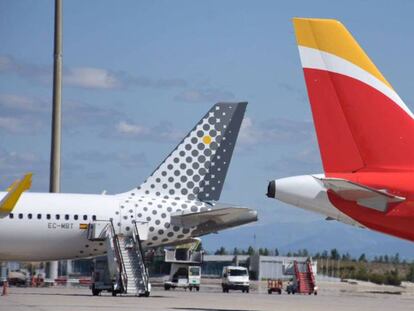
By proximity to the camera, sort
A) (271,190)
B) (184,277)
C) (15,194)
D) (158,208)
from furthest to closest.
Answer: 1. (184,277)
2. (158,208)
3. (15,194)
4. (271,190)

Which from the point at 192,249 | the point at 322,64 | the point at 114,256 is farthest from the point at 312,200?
the point at 192,249

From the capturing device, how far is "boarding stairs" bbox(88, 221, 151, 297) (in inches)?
1986

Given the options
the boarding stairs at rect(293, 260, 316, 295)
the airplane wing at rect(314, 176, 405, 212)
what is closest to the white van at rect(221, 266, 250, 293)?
the boarding stairs at rect(293, 260, 316, 295)

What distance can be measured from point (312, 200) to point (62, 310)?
368 inches

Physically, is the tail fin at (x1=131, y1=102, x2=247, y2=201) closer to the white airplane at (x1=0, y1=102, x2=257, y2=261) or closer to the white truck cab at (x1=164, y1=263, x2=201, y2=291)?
the white airplane at (x1=0, y1=102, x2=257, y2=261)

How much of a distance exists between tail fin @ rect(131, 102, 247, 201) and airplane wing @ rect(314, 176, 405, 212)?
28.7m

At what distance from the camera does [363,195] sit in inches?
1037

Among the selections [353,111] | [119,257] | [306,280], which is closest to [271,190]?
[353,111]

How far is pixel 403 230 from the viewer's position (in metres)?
Result: 26.9

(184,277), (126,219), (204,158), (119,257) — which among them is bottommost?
(184,277)

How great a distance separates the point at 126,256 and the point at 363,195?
27178 mm

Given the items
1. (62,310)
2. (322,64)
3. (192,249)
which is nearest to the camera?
(322,64)

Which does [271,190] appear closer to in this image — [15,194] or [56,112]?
[15,194]

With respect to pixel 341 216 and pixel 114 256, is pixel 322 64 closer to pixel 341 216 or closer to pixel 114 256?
pixel 341 216
